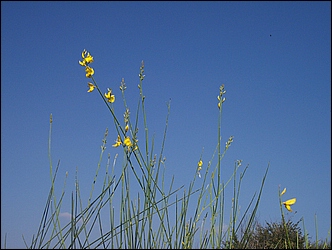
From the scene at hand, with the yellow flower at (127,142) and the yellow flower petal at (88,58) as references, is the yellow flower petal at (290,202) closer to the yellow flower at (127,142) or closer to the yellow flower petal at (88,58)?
the yellow flower at (127,142)

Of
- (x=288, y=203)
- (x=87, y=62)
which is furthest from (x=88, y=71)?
(x=288, y=203)

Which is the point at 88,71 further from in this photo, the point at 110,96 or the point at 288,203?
the point at 288,203

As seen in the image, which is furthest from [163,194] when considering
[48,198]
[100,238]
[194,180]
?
[48,198]

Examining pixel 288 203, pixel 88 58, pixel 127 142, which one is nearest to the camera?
pixel 288 203

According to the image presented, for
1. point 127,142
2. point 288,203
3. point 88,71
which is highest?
point 88,71

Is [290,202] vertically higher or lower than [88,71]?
lower

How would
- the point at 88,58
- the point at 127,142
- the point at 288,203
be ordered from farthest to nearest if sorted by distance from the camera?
1. the point at 88,58
2. the point at 127,142
3. the point at 288,203

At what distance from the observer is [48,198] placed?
2.54m

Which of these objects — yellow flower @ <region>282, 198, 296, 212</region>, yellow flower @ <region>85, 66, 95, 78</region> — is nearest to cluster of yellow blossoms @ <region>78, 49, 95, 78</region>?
yellow flower @ <region>85, 66, 95, 78</region>

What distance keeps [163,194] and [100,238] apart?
0.45 m

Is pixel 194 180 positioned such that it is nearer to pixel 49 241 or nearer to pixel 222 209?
pixel 222 209

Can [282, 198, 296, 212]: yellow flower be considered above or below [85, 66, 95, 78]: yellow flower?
below

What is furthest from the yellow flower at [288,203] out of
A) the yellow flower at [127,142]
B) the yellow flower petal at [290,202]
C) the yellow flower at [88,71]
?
the yellow flower at [88,71]

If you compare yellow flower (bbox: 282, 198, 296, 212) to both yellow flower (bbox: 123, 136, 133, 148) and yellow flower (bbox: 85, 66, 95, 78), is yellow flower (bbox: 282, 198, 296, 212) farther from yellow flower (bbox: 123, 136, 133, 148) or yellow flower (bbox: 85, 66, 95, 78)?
yellow flower (bbox: 85, 66, 95, 78)
